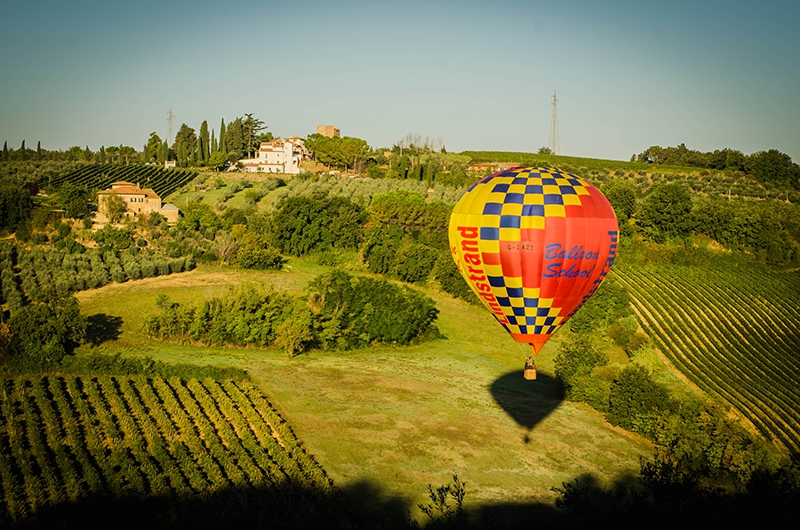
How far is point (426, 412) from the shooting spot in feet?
90.4

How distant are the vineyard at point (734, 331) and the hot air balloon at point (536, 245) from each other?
1427 cm

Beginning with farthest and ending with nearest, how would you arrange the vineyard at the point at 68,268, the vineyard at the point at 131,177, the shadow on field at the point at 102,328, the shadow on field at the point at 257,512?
1. the vineyard at the point at 131,177
2. the vineyard at the point at 68,268
3. the shadow on field at the point at 102,328
4. the shadow on field at the point at 257,512

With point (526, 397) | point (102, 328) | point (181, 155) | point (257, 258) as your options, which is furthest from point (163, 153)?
point (526, 397)

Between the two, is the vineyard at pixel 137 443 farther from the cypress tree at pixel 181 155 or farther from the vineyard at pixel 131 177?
the cypress tree at pixel 181 155

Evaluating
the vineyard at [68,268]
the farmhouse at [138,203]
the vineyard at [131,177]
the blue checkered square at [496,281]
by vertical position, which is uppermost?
the vineyard at [131,177]

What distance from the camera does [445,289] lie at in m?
48.0

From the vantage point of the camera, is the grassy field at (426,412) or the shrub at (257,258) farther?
the shrub at (257,258)

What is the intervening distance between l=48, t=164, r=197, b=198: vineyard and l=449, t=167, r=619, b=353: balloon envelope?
5788cm

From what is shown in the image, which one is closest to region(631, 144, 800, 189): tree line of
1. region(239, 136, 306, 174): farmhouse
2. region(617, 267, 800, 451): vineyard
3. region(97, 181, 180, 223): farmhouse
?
region(617, 267, 800, 451): vineyard

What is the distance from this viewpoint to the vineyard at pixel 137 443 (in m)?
19.1

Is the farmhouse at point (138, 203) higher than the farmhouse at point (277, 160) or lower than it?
lower

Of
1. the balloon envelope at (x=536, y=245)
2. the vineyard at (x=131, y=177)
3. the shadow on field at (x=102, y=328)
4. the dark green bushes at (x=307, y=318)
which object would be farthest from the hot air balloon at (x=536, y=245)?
the vineyard at (x=131, y=177)

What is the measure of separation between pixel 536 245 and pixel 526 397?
14687 millimetres

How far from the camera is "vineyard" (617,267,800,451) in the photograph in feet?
99.0
